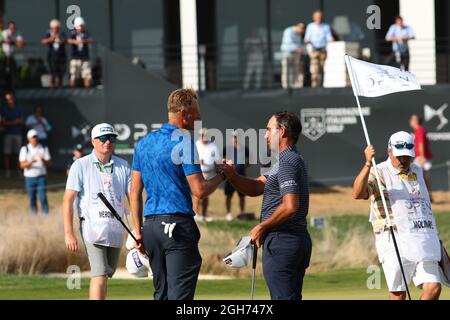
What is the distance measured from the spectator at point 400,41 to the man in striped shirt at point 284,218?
58.6ft

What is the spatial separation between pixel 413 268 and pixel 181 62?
19.6 m

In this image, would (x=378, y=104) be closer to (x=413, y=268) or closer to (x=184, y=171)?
(x=413, y=268)

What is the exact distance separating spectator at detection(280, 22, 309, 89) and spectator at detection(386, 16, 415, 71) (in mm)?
1881

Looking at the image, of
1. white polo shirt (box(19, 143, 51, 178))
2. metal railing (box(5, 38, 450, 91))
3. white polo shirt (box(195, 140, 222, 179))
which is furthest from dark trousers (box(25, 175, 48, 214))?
metal railing (box(5, 38, 450, 91))

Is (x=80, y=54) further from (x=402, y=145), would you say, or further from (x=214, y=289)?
(x=402, y=145)

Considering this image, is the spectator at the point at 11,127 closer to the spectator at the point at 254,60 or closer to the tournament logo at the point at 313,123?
the spectator at the point at 254,60

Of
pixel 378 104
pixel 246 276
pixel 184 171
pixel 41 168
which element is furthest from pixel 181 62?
pixel 184 171

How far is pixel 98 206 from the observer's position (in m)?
11.5

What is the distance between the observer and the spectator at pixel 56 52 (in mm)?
27875

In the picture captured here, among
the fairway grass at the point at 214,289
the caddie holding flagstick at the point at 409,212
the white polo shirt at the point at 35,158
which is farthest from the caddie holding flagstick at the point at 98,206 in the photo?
the white polo shirt at the point at 35,158

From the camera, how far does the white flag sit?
1150 cm

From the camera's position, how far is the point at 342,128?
91.7 ft

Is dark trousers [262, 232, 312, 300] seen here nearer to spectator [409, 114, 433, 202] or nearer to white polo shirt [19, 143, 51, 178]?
white polo shirt [19, 143, 51, 178]
